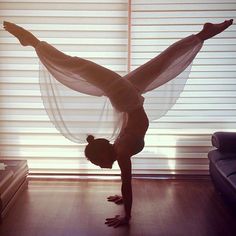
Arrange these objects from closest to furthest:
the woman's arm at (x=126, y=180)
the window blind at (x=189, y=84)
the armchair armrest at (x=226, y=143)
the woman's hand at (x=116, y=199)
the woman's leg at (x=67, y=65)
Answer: the woman's leg at (x=67, y=65) → the woman's arm at (x=126, y=180) → the woman's hand at (x=116, y=199) → the armchair armrest at (x=226, y=143) → the window blind at (x=189, y=84)

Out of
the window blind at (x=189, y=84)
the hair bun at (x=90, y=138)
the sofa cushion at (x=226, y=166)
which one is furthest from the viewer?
the window blind at (x=189, y=84)

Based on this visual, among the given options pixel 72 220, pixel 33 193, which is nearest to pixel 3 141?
pixel 33 193

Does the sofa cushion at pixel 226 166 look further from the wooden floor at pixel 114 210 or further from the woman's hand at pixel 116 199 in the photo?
the woman's hand at pixel 116 199

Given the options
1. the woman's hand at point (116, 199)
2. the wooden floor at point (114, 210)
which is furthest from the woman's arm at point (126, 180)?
the woman's hand at point (116, 199)

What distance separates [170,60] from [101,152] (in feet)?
3.07

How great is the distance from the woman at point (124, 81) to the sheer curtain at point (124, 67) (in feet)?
3.37

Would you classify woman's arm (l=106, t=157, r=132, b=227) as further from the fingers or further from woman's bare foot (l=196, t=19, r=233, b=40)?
woman's bare foot (l=196, t=19, r=233, b=40)

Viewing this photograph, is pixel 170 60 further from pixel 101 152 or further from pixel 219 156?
pixel 219 156

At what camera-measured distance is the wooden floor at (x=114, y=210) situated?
2729 mm

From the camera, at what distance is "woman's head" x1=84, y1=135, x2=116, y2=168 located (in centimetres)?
274

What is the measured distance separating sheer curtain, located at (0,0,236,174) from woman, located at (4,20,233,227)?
103 centimetres

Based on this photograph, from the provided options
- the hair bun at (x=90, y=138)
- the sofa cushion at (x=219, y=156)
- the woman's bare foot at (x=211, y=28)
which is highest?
the woman's bare foot at (x=211, y=28)

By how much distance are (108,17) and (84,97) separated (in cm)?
130

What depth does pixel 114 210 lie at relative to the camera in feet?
10.3
